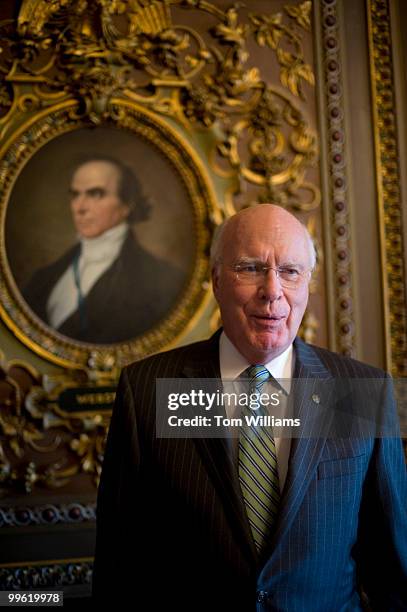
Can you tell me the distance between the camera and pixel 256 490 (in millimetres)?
1148

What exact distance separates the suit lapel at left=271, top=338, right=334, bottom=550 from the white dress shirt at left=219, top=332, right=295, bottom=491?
0.02 meters

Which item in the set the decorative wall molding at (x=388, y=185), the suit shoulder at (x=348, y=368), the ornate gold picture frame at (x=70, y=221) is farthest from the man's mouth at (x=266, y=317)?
the decorative wall molding at (x=388, y=185)

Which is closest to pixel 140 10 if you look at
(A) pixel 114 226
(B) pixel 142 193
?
(B) pixel 142 193

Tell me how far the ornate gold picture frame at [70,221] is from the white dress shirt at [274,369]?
44.4 inches

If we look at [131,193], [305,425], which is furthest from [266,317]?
[131,193]

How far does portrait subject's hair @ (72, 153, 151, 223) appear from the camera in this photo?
95.1 inches

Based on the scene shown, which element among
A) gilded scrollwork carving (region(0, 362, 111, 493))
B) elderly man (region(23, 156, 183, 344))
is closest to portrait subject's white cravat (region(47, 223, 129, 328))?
elderly man (region(23, 156, 183, 344))

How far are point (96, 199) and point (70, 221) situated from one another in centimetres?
14

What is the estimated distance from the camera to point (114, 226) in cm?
240

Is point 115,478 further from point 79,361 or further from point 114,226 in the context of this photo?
point 114,226

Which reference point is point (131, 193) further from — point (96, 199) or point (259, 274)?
point (259, 274)

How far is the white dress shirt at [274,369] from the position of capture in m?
1.20

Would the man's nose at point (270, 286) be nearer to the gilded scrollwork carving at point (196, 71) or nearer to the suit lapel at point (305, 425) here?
the suit lapel at point (305, 425)

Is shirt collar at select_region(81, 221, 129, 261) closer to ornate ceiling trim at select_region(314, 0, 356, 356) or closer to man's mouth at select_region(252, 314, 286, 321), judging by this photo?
ornate ceiling trim at select_region(314, 0, 356, 356)
